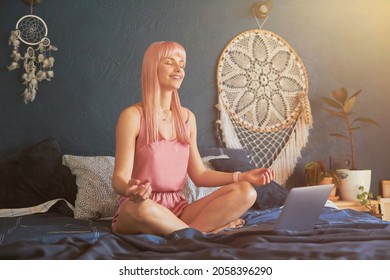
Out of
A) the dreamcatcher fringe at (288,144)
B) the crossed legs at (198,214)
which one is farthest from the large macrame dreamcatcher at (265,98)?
the crossed legs at (198,214)

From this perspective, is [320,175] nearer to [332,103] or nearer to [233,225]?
[332,103]

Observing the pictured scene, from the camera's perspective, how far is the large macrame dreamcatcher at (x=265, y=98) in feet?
7.97

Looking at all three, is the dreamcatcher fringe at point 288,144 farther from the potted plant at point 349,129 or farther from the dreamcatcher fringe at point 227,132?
the potted plant at point 349,129

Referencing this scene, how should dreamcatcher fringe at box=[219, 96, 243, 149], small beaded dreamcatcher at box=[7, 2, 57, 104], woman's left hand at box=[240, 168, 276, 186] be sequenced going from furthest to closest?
dreamcatcher fringe at box=[219, 96, 243, 149] < small beaded dreamcatcher at box=[7, 2, 57, 104] < woman's left hand at box=[240, 168, 276, 186]

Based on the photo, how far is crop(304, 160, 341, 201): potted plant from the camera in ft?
7.65

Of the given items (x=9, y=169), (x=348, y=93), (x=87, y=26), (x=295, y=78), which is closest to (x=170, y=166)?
(x=9, y=169)

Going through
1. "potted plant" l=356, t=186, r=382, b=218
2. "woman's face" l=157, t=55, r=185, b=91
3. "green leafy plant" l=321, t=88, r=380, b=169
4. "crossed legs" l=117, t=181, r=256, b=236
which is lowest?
"potted plant" l=356, t=186, r=382, b=218

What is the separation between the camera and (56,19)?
220cm

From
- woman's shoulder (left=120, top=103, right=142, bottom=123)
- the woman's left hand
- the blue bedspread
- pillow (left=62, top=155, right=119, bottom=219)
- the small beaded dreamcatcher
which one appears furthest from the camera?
the small beaded dreamcatcher

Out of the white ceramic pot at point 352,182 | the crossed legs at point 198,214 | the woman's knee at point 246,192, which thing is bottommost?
the white ceramic pot at point 352,182

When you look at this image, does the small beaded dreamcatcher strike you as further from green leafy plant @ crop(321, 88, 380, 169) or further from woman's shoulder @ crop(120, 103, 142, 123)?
green leafy plant @ crop(321, 88, 380, 169)

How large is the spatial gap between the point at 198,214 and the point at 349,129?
4.22 ft

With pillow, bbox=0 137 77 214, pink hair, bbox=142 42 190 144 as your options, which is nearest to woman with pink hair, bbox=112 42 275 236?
pink hair, bbox=142 42 190 144
